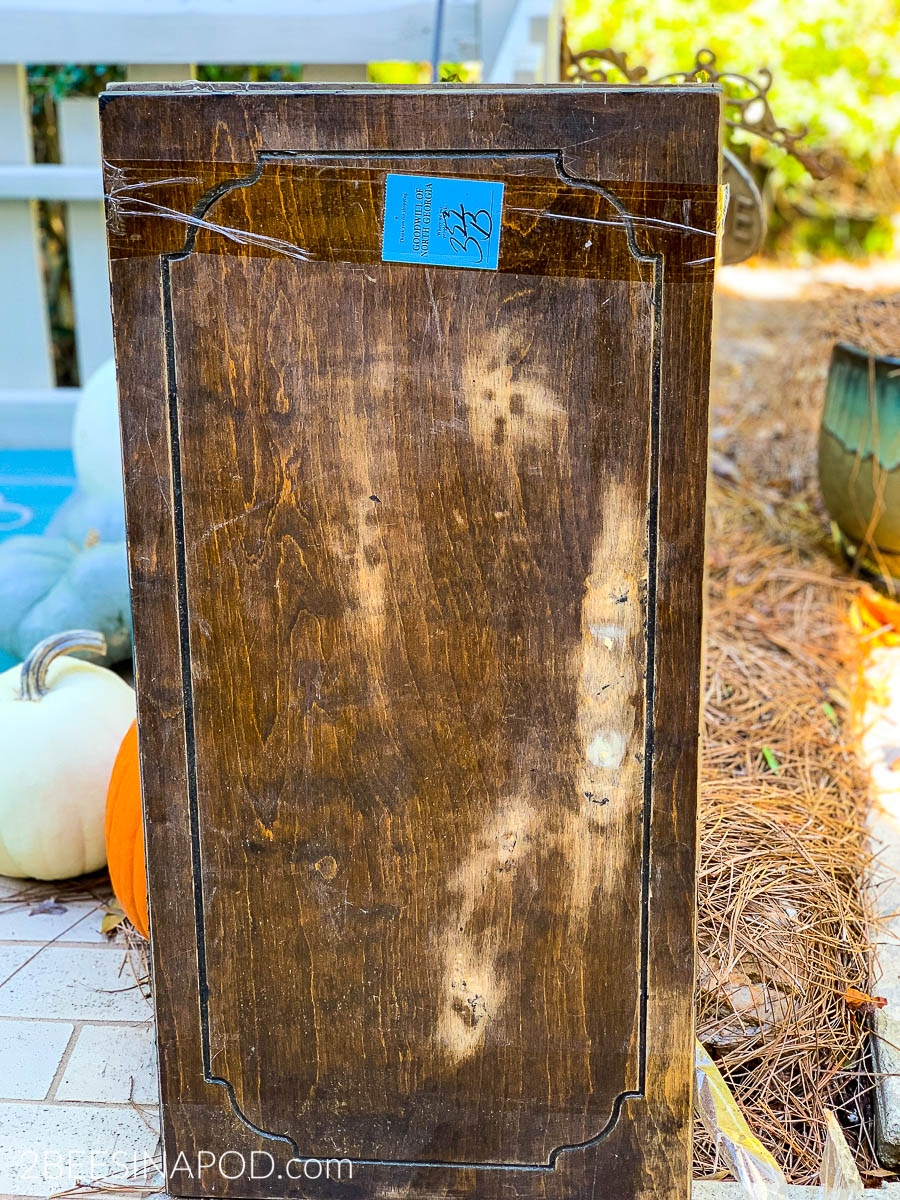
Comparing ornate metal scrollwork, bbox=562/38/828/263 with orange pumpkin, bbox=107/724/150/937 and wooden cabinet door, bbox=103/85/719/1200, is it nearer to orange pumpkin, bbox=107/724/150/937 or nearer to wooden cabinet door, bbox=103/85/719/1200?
wooden cabinet door, bbox=103/85/719/1200

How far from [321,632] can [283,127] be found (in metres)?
0.58

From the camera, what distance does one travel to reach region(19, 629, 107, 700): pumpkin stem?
2.26 meters

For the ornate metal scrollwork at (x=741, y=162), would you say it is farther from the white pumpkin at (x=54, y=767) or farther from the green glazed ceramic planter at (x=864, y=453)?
the white pumpkin at (x=54, y=767)

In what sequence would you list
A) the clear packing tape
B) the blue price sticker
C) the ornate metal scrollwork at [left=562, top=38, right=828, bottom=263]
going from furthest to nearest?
the ornate metal scrollwork at [left=562, top=38, right=828, bottom=263]
the clear packing tape
the blue price sticker

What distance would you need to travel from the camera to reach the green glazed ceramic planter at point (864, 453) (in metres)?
3.38

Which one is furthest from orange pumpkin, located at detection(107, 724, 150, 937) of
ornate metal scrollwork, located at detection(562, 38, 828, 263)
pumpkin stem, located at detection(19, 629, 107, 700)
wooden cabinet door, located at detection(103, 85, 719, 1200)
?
ornate metal scrollwork, located at detection(562, 38, 828, 263)

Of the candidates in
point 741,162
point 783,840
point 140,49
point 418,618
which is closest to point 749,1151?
point 783,840

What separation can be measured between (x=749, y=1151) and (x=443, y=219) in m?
1.32

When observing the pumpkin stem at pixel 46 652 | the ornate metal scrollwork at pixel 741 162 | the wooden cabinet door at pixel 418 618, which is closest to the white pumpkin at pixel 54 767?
the pumpkin stem at pixel 46 652

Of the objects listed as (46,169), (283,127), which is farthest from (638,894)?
(46,169)

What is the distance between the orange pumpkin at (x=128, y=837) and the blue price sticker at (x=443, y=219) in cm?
107

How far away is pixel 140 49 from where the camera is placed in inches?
143

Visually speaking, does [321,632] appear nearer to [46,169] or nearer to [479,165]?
[479,165]

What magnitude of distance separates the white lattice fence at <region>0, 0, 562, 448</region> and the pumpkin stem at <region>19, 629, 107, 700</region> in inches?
78.2
